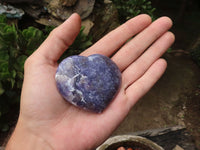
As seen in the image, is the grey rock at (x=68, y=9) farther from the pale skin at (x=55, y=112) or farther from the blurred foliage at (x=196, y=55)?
the blurred foliage at (x=196, y=55)

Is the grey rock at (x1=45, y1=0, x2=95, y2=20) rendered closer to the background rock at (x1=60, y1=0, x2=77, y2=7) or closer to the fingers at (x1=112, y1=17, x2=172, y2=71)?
the background rock at (x1=60, y1=0, x2=77, y2=7)

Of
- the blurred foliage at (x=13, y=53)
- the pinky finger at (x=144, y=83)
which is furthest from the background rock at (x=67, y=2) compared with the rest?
the pinky finger at (x=144, y=83)

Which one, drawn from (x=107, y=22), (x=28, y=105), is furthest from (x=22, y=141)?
(x=107, y=22)

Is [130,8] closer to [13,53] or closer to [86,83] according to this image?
[13,53]

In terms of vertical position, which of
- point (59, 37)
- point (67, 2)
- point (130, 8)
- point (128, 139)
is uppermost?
point (59, 37)

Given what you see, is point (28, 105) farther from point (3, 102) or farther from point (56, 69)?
point (3, 102)

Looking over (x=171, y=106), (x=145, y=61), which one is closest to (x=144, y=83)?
(x=145, y=61)

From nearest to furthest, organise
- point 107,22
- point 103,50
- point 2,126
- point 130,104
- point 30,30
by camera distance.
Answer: point 130,104 < point 103,50 < point 30,30 < point 2,126 < point 107,22
